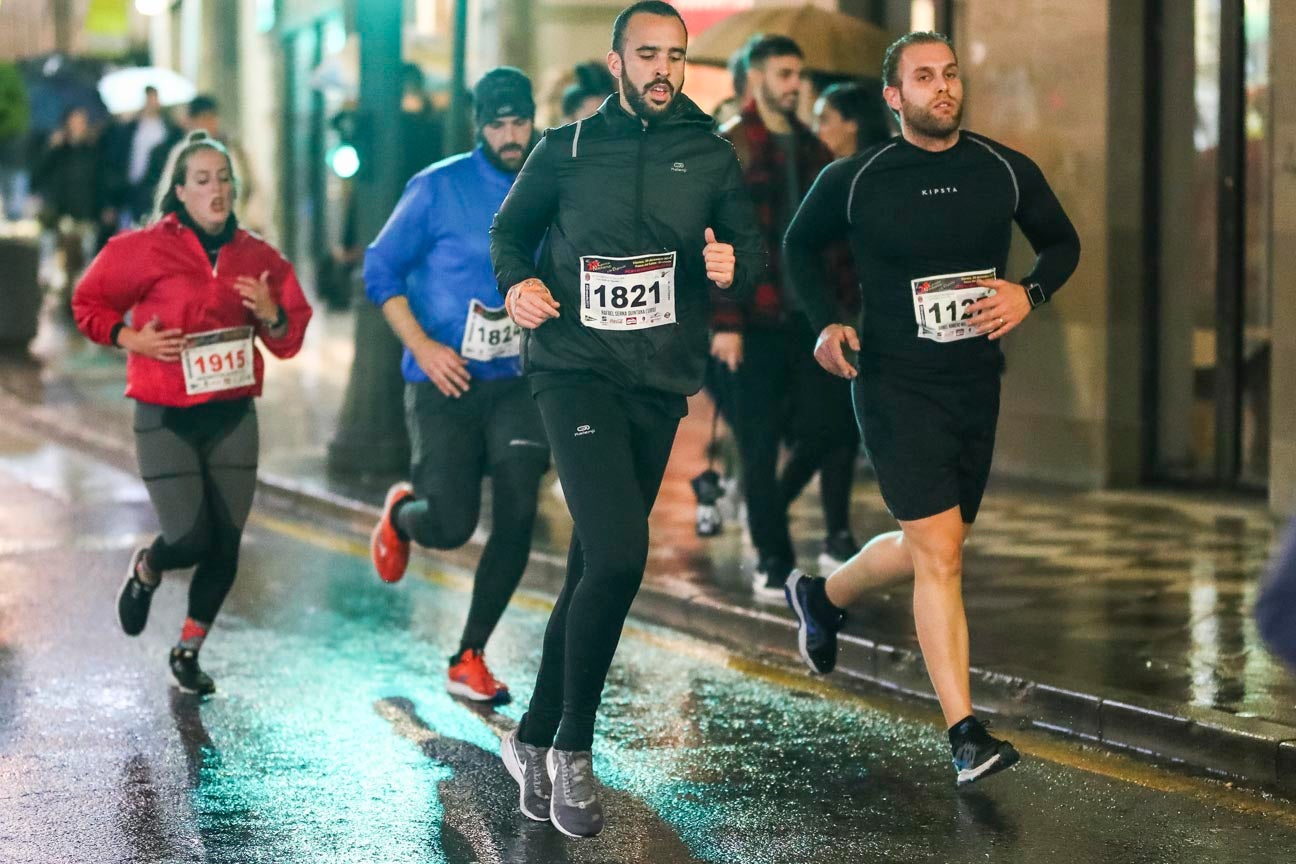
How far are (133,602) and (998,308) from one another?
3221 millimetres

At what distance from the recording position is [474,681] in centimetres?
699

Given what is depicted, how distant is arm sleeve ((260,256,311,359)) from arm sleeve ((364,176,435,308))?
387 mm

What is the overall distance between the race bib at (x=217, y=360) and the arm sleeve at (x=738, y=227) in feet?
6.92

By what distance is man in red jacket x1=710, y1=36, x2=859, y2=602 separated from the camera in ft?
28.1

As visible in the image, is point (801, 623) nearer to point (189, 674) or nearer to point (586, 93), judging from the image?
point (189, 674)

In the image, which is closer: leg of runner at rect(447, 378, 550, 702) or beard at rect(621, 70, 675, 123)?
beard at rect(621, 70, 675, 123)

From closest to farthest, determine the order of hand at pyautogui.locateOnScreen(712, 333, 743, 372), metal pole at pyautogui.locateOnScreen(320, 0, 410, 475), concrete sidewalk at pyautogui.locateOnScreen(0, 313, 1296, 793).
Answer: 1. concrete sidewalk at pyautogui.locateOnScreen(0, 313, 1296, 793)
2. hand at pyautogui.locateOnScreen(712, 333, 743, 372)
3. metal pole at pyautogui.locateOnScreen(320, 0, 410, 475)

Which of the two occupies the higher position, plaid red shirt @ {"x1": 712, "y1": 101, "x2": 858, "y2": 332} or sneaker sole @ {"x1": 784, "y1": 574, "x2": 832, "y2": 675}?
plaid red shirt @ {"x1": 712, "y1": 101, "x2": 858, "y2": 332}

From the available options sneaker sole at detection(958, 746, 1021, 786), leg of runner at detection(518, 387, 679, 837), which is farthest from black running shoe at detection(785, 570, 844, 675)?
leg of runner at detection(518, 387, 679, 837)

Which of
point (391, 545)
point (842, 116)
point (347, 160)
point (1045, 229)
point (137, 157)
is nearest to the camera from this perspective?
point (1045, 229)

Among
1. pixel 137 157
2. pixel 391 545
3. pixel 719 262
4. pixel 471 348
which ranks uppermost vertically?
pixel 137 157

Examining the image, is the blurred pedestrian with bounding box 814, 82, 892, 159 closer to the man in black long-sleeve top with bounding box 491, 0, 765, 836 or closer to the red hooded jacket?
the red hooded jacket

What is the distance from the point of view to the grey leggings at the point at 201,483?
23.1ft

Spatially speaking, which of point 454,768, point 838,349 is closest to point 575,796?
point 454,768
